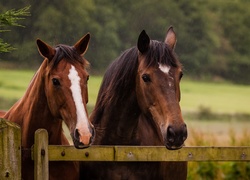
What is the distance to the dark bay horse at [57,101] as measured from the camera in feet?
20.2

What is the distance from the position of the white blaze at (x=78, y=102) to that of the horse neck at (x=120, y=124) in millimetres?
945

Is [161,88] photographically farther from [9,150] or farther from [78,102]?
[9,150]

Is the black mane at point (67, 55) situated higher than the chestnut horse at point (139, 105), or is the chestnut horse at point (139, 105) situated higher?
the black mane at point (67, 55)

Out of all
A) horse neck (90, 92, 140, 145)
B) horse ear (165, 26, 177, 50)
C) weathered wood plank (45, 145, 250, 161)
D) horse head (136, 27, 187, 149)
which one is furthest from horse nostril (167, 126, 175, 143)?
horse ear (165, 26, 177, 50)

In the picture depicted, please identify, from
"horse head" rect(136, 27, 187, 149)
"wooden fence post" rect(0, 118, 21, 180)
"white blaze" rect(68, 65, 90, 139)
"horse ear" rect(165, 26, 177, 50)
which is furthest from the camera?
"horse ear" rect(165, 26, 177, 50)

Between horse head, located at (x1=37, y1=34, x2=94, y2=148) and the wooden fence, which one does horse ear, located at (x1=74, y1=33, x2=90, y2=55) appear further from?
the wooden fence

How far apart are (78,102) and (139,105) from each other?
916 mm

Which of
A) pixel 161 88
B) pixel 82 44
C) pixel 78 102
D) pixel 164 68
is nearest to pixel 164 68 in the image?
pixel 164 68

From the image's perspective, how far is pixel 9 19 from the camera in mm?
6277

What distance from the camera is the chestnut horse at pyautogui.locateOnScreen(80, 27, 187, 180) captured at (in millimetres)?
→ 6504

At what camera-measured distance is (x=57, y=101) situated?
6.29 meters

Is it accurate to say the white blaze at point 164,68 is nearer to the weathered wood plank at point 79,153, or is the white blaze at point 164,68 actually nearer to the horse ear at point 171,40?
the horse ear at point 171,40

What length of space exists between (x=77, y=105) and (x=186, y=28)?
20.7 m

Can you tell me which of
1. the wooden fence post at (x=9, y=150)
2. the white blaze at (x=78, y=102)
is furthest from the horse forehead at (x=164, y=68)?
the wooden fence post at (x=9, y=150)
